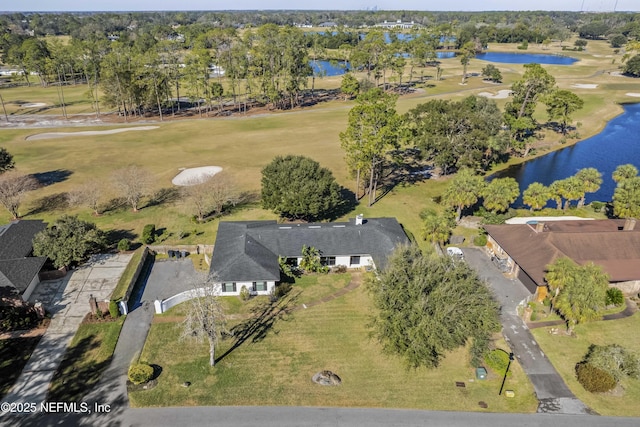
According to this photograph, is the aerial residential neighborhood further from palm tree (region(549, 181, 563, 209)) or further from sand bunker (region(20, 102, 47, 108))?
sand bunker (region(20, 102, 47, 108))

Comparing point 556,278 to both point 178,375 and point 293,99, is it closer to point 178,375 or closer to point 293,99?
point 178,375

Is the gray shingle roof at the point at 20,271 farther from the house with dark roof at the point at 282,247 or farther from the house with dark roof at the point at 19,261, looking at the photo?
the house with dark roof at the point at 282,247

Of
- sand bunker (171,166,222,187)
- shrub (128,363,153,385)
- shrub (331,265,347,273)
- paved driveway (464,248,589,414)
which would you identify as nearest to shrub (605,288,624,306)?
paved driveway (464,248,589,414)

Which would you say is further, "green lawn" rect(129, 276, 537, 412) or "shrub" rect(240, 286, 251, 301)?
"shrub" rect(240, 286, 251, 301)

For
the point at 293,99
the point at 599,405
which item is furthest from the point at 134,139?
the point at 599,405

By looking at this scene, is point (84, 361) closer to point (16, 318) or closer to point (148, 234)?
point (16, 318)

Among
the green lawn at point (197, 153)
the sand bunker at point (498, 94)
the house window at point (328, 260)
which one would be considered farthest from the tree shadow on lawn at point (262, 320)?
the sand bunker at point (498, 94)

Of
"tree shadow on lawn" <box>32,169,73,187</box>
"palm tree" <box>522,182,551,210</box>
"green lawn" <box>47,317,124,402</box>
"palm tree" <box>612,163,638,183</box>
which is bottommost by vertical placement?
"green lawn" <box>47,317,124,402</box>
